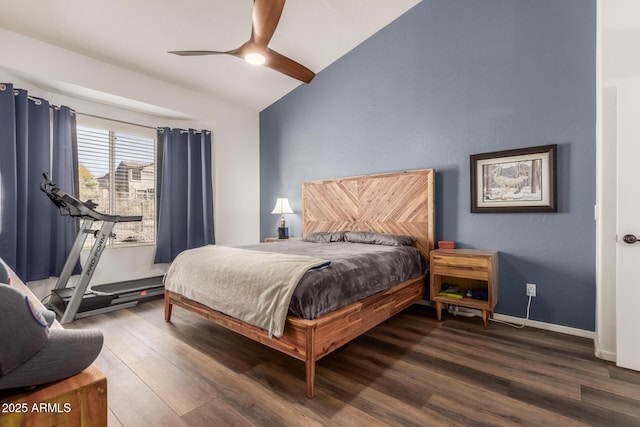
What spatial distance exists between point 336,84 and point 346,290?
343cm

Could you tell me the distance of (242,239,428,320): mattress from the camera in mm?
1915

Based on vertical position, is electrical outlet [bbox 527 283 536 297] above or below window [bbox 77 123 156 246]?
below

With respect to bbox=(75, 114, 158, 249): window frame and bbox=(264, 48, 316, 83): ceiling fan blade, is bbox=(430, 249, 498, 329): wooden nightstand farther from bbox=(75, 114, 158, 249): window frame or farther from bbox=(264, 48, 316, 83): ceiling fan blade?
bbox=(75, 114, 158, 249): window frame

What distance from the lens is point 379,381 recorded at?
77.1 inches

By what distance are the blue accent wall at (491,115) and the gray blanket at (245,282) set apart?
212cm

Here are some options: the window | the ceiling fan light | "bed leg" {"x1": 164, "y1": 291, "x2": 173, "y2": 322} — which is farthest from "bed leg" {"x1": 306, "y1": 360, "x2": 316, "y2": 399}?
the window

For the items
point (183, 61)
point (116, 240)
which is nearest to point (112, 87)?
point (183, 61)

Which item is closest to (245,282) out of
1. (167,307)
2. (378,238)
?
(167,307)

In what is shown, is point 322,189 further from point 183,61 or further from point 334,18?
point 183,61

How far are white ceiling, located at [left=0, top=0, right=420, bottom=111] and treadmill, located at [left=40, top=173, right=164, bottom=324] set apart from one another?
1454mm

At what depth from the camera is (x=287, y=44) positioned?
3879 millimetres

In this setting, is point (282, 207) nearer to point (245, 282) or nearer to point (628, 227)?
point (245, 282)

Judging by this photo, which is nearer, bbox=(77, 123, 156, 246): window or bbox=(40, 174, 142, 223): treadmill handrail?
bbox=(40, 174, 142, 223): treadmill handrail

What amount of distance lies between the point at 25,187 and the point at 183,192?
1.80 m
